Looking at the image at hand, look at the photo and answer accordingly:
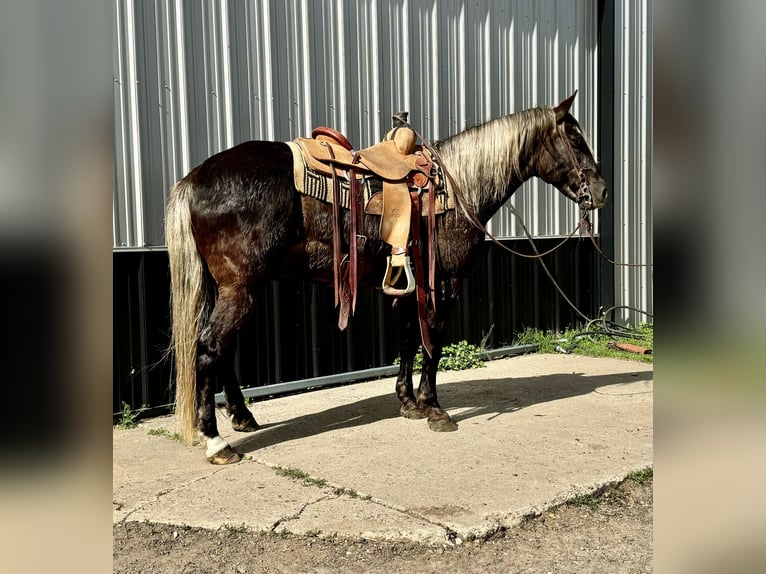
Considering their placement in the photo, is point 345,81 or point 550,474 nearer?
point 550,474

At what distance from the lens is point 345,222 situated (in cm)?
396

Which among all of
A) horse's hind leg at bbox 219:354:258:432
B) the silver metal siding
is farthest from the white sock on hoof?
the silver metal siding

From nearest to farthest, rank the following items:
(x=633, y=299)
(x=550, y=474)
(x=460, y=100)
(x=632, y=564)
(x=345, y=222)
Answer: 1. (x=632, y=564)
2. (x=550, y=474)
3. (x=345, y=222)
4. (x=460, y=100)
5. (x=633, y=299)

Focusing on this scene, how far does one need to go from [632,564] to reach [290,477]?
1758mm

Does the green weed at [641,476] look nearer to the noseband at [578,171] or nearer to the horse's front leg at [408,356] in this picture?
the horse's front leg at [408,356]

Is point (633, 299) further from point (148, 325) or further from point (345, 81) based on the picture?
point (148, 325)

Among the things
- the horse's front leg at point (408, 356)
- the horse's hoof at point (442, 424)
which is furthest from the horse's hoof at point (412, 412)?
the horse's hoof at point (442, 424)

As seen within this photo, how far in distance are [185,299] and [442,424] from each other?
6.19ft

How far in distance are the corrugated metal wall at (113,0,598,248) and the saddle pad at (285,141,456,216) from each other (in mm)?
1449

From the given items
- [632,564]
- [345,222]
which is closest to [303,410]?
[345,222]

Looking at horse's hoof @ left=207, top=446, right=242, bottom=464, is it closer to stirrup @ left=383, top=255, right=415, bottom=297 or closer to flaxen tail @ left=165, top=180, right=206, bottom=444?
flaxen tail @ left=165, top=180, right=206, bottom=444

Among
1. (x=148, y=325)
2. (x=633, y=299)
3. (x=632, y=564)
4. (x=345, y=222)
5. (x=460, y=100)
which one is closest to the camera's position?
(x=632, y=564)

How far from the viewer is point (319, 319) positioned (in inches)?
224

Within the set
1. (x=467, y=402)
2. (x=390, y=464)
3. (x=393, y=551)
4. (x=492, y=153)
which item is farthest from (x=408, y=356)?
(x=393, y=551)
